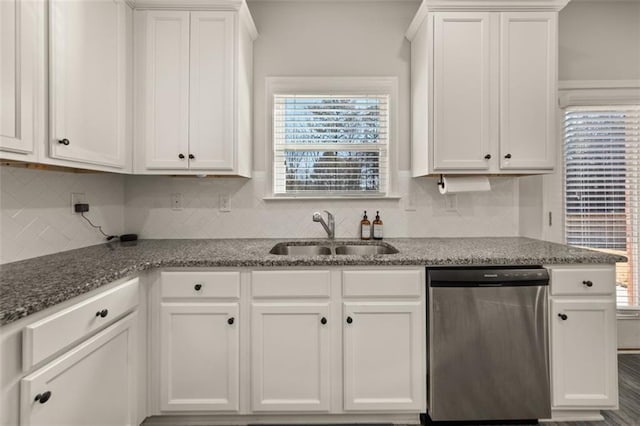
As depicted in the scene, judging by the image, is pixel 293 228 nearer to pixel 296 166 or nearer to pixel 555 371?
pixel 296 166

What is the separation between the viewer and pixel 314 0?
243cm

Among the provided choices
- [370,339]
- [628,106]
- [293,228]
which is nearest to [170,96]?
[293,228]

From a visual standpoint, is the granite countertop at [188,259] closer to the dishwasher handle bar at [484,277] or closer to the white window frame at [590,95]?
the dishwasher handle bar at [484,277]

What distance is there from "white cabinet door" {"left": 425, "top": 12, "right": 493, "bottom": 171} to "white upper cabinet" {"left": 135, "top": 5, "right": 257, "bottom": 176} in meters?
1.29

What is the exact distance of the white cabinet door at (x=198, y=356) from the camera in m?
1.68

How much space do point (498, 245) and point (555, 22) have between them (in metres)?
1.47

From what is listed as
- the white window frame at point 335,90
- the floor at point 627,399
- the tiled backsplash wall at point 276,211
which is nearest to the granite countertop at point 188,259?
the tiled backsplash wall at point 276,211

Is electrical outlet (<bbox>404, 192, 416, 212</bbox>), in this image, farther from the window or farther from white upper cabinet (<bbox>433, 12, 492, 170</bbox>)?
the window

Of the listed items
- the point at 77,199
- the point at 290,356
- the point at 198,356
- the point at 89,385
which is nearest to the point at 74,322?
the point at 89,385

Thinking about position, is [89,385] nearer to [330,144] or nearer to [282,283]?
[282,283]

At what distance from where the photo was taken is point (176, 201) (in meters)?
2.42

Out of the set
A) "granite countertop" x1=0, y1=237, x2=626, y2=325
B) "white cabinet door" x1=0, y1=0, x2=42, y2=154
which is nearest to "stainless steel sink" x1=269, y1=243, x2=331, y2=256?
"granite countertop" x1=0, y1=237, x2=626, y2=325

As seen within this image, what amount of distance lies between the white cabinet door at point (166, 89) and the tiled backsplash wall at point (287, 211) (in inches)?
15.8

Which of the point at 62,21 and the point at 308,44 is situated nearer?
the point at 62,21
